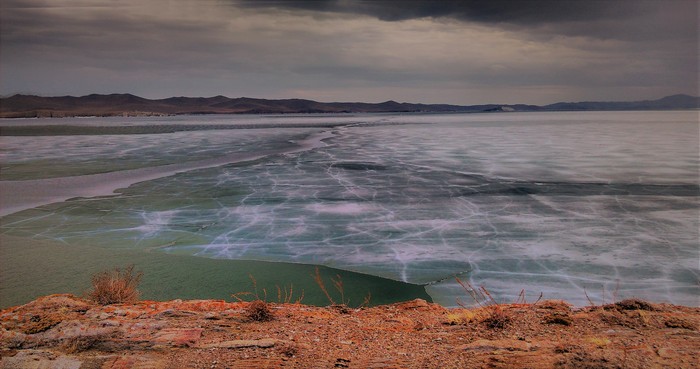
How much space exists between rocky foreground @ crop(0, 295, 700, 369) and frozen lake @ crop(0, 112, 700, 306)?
1.57 meters

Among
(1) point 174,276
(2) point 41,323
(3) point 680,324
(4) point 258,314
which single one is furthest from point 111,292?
(3) point 680,324

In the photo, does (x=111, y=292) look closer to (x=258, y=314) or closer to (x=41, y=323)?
(x=41, y=323)

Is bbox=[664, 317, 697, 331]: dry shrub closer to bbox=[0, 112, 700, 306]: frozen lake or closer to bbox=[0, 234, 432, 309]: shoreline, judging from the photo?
bbox=[0, 112, 700, 306]: frozen lake

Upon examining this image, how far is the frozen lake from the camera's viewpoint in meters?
6.25

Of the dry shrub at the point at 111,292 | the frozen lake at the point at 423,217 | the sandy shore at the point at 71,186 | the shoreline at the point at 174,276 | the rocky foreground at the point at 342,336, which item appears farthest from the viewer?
the sandy shore at the point at 71,186

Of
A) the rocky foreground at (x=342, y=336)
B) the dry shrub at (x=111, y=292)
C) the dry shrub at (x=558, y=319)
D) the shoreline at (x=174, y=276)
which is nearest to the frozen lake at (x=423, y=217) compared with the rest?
the shoreline at (x=174, y=276)

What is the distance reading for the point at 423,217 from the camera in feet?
29.8

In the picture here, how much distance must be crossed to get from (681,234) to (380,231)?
15.8 feet

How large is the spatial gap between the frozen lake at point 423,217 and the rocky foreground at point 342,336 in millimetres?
1572

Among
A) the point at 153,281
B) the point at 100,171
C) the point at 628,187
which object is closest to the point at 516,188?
the point at 628,187

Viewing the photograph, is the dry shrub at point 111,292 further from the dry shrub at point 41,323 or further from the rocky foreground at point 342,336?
the dry shrub at point 41,323

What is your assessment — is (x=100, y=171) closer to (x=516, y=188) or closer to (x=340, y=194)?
(x=340, y=194)

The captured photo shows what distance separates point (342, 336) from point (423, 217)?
5627 millimetres

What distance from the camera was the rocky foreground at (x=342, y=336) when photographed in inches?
124
